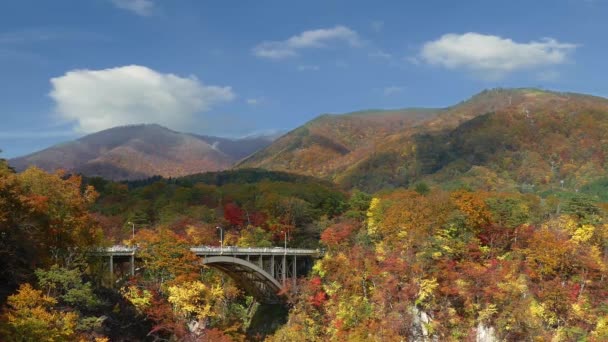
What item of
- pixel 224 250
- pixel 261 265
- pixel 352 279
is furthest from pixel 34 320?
pixel 261 265

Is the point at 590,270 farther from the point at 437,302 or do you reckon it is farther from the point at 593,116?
the point at 593,116

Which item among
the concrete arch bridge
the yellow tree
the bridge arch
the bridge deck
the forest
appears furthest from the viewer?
the bridge arch

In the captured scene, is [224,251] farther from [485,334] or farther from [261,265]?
[485,334]

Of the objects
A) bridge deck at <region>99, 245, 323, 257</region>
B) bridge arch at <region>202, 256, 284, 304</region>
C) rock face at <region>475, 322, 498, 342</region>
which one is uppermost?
bridge deck at <region>99, 245, 323, 257</region>

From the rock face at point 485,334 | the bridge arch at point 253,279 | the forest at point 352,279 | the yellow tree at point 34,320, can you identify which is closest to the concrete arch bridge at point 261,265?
the bridge arch at point 253,279

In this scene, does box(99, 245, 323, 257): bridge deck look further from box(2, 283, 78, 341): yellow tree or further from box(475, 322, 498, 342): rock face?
box(475, 322, 498, 342): rock face

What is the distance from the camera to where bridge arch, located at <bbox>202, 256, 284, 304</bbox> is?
55.6 metres

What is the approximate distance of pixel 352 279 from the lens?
166ft

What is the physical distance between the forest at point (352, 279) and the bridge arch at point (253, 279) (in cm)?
168

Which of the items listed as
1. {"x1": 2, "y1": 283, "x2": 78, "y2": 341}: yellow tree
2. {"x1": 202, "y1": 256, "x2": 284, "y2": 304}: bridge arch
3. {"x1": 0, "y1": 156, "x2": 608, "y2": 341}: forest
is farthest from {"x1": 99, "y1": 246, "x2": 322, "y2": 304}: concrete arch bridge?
{"x1": 2, "y1": 283, "x2": 78, "y2": 341}: yellow tree

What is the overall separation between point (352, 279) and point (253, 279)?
568 inches

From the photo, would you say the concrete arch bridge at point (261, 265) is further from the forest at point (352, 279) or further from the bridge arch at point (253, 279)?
the forest at point (352, 279)

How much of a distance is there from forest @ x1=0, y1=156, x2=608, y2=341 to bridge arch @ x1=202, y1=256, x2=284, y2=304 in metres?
1.68

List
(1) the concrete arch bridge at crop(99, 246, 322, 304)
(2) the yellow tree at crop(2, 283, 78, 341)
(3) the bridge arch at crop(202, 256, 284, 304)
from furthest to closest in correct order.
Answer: (3) the bridge arch at crop(202, 256, 284, 304) < (1) the concrete arch bridge at crop(99, 246, 322, 304) < (2) the yellow tree at crop(2, 283, 78, 341)
